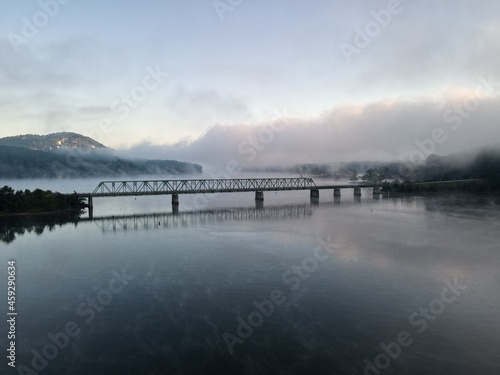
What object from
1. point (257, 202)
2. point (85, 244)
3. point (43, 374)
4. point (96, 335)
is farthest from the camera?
point (257, 202)

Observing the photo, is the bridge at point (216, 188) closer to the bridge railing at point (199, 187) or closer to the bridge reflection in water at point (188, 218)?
the bridge railing at point (199, 187)

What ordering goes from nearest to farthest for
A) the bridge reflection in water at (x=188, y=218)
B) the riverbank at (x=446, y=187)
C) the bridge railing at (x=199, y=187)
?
the bridge reflection in water at (x=188, y=218), the bridge railing at (x=199, y=187), the riverbank at (x=446, y=187)

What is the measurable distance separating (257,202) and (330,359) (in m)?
74.5

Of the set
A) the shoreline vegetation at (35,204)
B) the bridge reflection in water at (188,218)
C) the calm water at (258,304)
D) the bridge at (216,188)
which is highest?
the bridge at (216,188)

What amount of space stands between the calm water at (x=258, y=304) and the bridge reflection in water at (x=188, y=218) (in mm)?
11280

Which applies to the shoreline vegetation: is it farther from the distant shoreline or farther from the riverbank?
the riverbank

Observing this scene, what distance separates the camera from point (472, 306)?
A: 2205 cm

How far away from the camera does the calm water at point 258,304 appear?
1653 cm

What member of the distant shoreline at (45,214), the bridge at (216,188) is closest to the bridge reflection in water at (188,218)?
the distant shoreline at (45,214)

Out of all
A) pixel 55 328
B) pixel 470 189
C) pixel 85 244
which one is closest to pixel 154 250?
pixel 85 244

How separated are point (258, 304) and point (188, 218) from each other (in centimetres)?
4328

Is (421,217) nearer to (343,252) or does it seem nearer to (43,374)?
(343,252)

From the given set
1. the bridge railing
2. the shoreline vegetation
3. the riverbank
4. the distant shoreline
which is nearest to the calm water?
the distant shoreline

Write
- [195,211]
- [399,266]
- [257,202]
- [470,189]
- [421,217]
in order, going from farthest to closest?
1. [470,189]
2. [257,202]
3. [195,211]
4. [421,217]
5. [399,266]
